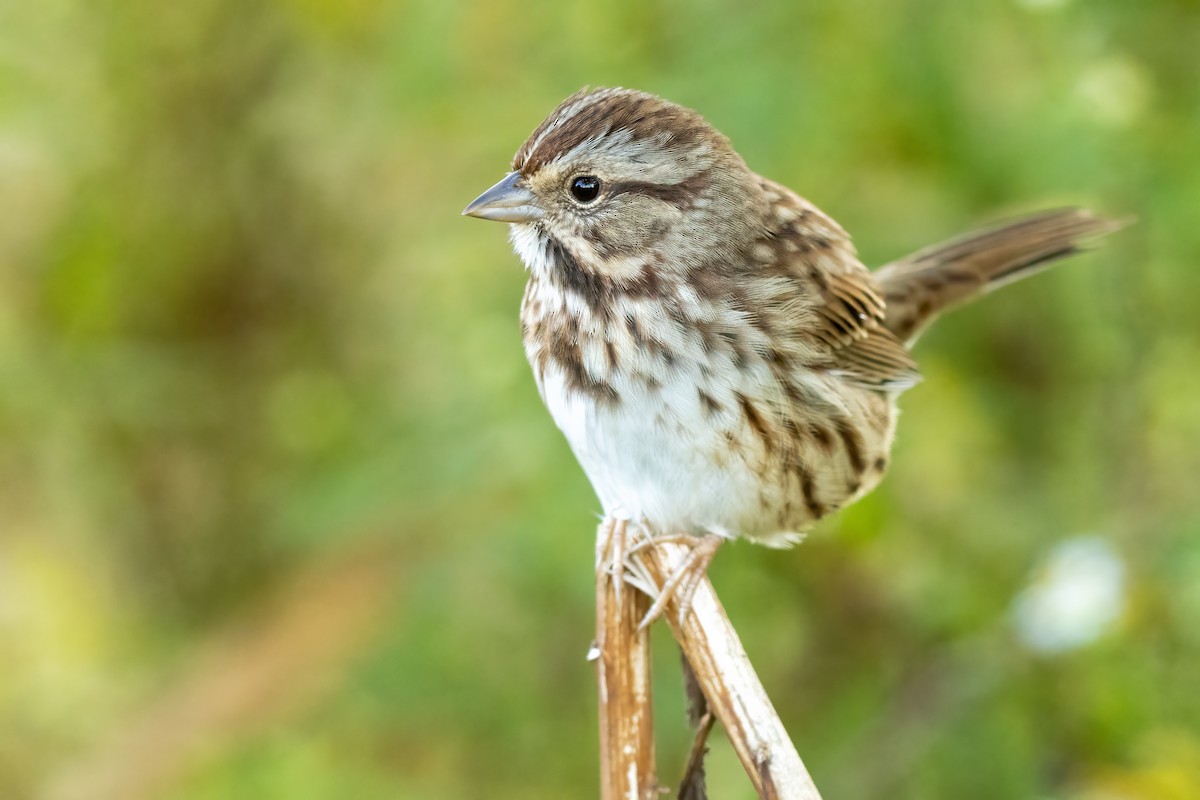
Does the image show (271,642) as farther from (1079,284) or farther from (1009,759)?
(1079,284)

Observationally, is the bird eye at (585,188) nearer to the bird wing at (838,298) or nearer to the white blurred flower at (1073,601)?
the bird wing at (838,298)

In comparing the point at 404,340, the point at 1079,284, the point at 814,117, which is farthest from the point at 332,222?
the point at 1079,284

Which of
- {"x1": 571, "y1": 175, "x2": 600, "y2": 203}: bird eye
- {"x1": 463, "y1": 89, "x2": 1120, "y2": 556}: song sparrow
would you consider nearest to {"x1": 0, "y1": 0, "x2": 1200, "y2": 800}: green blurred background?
{"x1": 463, "y1": 89, "x2": 1120, "y2": 556}: song sparrow

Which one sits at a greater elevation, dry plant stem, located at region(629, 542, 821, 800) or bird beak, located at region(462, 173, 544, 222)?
bird beak, located at region(462, 173, 544, 222)

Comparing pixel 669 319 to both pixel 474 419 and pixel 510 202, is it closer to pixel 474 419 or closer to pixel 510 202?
pixel 510 202

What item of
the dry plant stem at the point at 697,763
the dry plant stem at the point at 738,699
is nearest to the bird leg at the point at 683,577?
the dry plant stem at the point at 738,699

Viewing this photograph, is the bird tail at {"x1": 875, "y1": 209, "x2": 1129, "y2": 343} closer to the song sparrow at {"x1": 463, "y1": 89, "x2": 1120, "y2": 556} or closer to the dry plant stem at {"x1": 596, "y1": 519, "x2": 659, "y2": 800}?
the song sparrow at {"x1": 463, "y1": 89, "x2": 1120, "y2": 556}
